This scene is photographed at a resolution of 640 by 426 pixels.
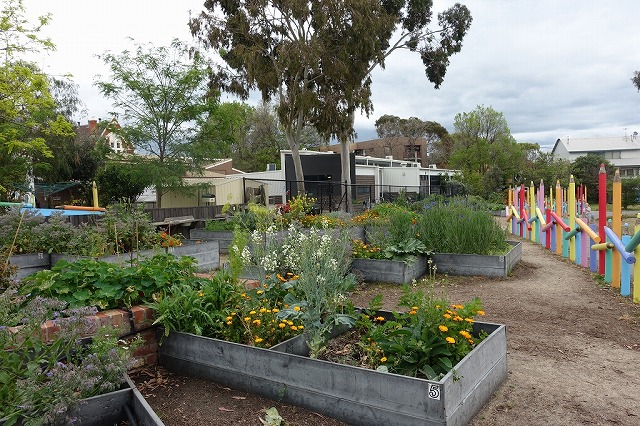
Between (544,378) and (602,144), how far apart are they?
84828 millimetres

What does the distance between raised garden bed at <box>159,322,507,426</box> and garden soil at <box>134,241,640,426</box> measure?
3.3 inches

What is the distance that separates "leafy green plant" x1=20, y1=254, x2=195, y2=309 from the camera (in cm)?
345

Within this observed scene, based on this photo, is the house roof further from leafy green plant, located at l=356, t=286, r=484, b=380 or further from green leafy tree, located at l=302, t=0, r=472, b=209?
leafy green plant, located at l=356, t=286, r=484, b=380

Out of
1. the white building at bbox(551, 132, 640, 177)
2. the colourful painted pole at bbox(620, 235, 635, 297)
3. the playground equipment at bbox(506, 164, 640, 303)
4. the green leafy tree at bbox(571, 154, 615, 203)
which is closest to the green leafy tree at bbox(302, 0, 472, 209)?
the playground equipment at bbox(506, 164, 640, 303)

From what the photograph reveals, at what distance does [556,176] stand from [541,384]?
37677 millimetres

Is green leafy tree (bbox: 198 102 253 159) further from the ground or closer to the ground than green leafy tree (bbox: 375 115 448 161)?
closer to the ground

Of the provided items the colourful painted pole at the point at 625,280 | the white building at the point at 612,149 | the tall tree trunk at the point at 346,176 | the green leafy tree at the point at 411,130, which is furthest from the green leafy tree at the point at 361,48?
the white building at the point at 612,149

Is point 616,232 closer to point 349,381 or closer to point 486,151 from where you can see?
point 349,381

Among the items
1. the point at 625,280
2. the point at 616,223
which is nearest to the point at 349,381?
the point at 625,280

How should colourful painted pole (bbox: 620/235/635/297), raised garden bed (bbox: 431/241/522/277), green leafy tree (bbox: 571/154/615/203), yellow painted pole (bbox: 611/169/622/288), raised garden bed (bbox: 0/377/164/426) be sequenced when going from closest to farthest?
raised garden bed (bbox: 0/377/164/426)
colourful painted pole (bbox: 620/235/635/297)
yellow painted pole (bbox: 611/169/622/288)
raised garden bed (bbox: 431/241/522/277)
green leafy tree (bbox: 571/154/615/203)

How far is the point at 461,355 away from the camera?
9.59 ft

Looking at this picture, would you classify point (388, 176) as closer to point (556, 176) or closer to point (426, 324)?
point (556, 176)

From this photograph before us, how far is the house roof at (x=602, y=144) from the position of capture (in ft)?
241

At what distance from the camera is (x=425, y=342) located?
2953mm
